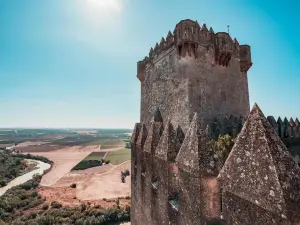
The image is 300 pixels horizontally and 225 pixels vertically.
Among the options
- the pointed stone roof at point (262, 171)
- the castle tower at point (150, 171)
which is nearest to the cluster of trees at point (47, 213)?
the castle tower at point (150, 171)

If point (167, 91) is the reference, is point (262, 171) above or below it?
below

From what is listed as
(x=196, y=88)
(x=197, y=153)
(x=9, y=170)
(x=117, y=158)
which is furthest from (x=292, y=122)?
(x=117, y=158)

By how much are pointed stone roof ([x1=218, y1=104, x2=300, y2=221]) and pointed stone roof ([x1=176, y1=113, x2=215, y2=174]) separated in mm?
923

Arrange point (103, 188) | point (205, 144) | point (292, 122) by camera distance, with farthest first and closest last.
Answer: point (103, 188)
point (292, 122)
point (205, 144)

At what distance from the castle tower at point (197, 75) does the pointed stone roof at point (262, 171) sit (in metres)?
5.70

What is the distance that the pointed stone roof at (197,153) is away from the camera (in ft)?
14.0

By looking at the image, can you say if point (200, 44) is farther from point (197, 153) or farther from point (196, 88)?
point (197, 153)

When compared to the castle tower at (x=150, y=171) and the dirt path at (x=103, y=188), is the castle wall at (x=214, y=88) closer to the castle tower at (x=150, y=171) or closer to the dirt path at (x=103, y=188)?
the castle tower at (x=150, y=171)

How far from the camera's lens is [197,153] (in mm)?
4352

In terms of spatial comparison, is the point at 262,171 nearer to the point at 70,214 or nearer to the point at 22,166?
the point at 70,214

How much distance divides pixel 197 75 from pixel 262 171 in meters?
7.30

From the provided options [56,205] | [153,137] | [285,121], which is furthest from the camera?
[56,205]

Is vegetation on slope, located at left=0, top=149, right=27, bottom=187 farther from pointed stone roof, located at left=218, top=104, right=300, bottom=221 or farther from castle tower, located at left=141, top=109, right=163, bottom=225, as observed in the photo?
pointed stone roof, located at left=218, top=104, right=300, bottom=221

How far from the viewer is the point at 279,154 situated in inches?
107
